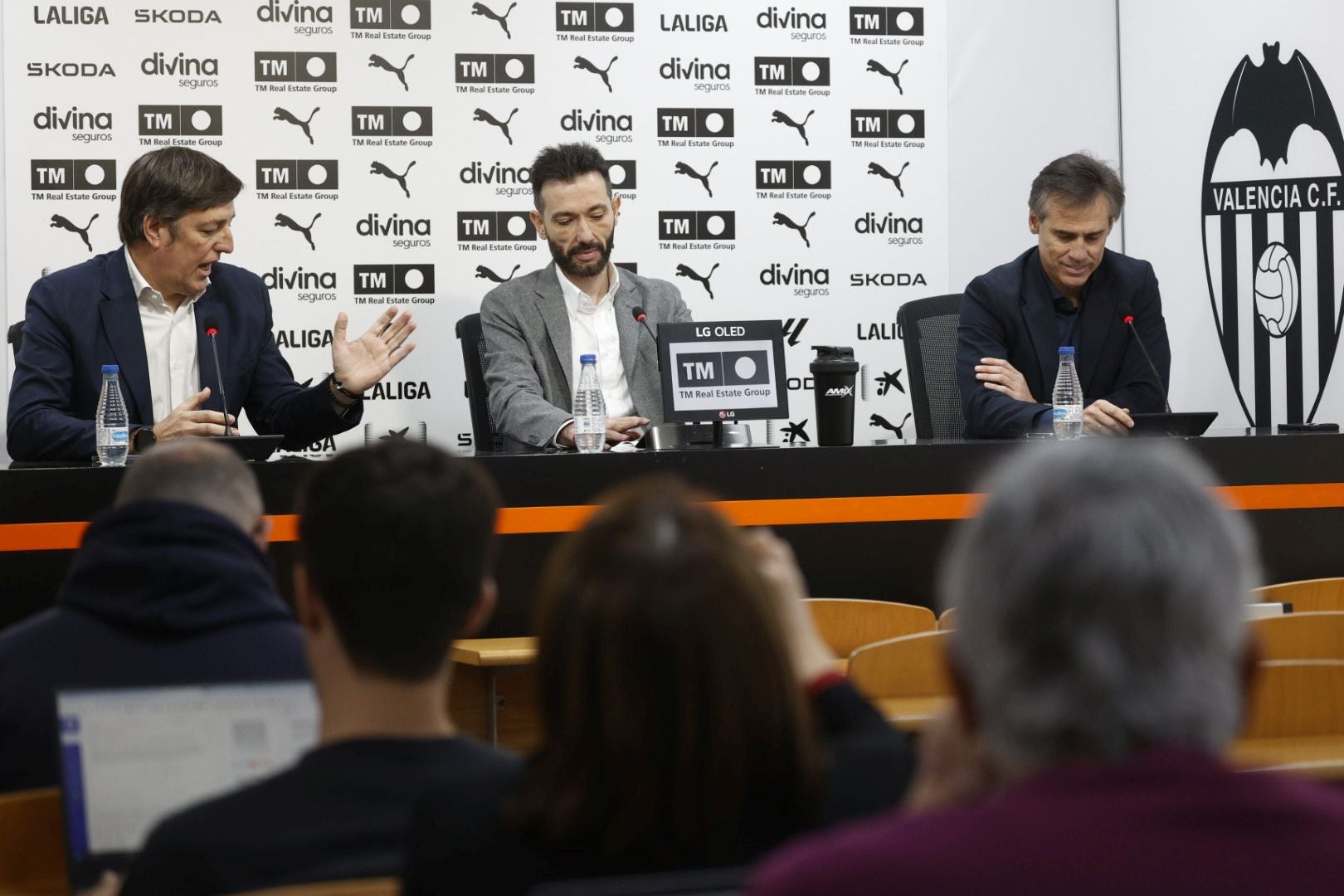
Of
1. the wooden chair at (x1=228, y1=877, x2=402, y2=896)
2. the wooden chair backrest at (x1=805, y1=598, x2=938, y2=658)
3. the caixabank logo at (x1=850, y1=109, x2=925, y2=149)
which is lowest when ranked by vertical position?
the wooden chair backrest at (x1=805, y1=598, x2=938, y2=658)

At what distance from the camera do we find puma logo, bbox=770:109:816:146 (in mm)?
5699

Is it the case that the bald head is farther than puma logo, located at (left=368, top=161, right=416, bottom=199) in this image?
No

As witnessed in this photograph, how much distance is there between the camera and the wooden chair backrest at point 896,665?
7.41 ft

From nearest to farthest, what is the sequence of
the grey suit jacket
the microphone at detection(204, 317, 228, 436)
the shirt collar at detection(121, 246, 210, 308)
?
the microphone at detection(204, 317, 228, 436), the shirt collar at detection(121, 246, 210, 308), the grey suit jacket

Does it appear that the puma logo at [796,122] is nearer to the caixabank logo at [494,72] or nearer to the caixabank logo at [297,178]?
the caixabank logo at [494,72]

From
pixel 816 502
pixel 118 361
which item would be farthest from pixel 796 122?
pixel 118 361

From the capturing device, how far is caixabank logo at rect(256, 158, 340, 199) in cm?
533

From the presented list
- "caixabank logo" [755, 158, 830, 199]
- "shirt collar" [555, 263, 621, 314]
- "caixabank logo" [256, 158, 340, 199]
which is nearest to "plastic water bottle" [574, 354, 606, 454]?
"shirt collar" [555, 263, 621, 314]

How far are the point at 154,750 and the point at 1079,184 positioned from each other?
3.32 meters

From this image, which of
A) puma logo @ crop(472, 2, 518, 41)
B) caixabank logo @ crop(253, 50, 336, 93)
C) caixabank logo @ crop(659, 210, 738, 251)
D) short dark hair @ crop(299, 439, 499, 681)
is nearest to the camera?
short dark hair @ crop(299, 439, 499, 681)

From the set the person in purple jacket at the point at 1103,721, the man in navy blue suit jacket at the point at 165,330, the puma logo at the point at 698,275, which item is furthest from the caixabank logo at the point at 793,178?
the person in purple jacket at the point at 1103,721

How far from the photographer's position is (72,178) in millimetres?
5230

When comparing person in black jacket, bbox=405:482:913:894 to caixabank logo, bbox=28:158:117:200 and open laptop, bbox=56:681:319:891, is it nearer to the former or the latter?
open laptop, bbox=56:681:319:891

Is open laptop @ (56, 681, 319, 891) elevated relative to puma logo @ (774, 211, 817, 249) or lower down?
lower down
